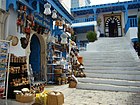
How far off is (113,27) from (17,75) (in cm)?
1600

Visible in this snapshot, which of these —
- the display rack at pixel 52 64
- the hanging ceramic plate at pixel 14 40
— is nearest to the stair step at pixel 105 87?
the display rack at pixel 52 64

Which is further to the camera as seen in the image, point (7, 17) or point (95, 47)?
point (95, 47)

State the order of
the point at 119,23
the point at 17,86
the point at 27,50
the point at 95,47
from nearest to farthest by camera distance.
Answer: the point at 17,86, the point at 27,50, the point at 95,47, the point at 119,23

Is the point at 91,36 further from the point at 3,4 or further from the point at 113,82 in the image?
the point at 3,4

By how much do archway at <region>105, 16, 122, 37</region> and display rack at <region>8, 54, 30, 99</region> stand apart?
50.5 feet

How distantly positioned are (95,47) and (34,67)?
737 cm

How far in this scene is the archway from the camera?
63.1ft

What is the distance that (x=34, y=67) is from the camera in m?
7.85

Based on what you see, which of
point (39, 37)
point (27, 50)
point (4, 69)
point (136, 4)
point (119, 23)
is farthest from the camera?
point (119, 23)

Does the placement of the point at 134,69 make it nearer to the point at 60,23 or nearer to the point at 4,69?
the point at 60,23

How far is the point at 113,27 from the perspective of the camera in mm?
19469

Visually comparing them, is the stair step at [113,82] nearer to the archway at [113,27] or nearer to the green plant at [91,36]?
the green plant at [91,36]

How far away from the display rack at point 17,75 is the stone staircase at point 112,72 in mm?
2804

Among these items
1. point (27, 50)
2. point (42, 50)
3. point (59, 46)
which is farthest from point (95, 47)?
point (27, 50)
